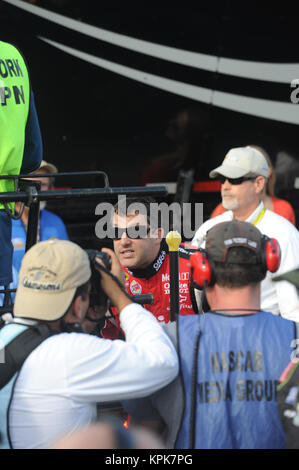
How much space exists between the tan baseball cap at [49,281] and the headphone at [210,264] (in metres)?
0.36

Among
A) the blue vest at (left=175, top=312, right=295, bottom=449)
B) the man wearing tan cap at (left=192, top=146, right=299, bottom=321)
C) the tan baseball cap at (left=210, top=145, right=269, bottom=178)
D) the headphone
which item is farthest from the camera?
the tan baseball cap at (left=210, top=145, right=269, bottom=178)

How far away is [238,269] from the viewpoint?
7.28 feet

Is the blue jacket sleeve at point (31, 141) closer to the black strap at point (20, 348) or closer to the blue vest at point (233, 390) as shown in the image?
the black strap at point (20, 348)

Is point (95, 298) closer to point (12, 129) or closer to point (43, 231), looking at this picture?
point (12, 129)

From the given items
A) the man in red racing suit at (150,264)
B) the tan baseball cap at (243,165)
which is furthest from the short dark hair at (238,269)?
the tan baseball cap at (243,165)

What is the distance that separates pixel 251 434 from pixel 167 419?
260 millimetres

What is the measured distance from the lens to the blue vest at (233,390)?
6.82 feet

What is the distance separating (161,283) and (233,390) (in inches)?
55.7

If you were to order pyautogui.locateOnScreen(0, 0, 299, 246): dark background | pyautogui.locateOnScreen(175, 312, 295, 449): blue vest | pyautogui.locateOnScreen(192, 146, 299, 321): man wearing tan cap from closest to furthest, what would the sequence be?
1. pyautogui.locateOnScreen(175, 312, 295, 449): blue vest
2. pyautogui.locateOnScreen(192, 146, 299, 321): man wearing tan cap
3. pyautogui.locateOnScreen(0, 0, 299, 246): dark background

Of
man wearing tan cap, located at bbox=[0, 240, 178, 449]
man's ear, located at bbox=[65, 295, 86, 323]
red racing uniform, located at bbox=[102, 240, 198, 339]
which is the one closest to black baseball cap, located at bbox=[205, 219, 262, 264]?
man wearing tan cap, located at bbox=[0, 240, 178, 449]

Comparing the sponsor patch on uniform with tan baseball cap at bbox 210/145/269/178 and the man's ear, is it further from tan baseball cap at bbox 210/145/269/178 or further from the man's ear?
the man's ear

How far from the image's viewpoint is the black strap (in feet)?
6.47

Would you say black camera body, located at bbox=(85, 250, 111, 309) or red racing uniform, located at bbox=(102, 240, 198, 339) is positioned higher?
black camera body, located at bbox=(85, 250, 111, 309)
